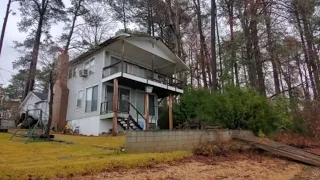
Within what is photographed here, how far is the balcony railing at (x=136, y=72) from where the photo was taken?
1764 centimetres

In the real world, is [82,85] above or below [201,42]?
below

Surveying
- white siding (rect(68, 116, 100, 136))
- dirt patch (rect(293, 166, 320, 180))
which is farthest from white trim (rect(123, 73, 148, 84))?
dirt patch (rect(293, 166, 320, 180))

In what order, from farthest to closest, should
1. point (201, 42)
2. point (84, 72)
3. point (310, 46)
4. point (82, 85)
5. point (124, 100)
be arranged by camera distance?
point (201, 42) → point (82, 85) → point (310, 46) → point (84, 72) → point (124, 100)

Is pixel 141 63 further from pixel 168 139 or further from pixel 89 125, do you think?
pixel 168 139

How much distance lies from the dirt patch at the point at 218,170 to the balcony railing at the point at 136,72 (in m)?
9.59

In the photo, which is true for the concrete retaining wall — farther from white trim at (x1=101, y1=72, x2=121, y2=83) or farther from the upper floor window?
the upper floor window

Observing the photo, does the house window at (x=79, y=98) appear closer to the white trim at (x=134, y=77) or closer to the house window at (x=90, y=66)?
the house window at (x=90, y=66)

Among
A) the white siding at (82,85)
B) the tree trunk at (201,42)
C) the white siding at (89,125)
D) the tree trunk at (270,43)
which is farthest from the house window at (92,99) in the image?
the tree trunk at (201,42)

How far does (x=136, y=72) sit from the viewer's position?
19.5 meters

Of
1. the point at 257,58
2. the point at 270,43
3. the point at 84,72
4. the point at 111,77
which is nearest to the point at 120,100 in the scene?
the point at 111,77

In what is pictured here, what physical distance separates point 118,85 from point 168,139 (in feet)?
34.1

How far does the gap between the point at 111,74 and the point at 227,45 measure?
1091cm

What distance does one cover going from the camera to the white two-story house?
675 inches

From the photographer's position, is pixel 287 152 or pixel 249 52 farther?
pixel 249 52
